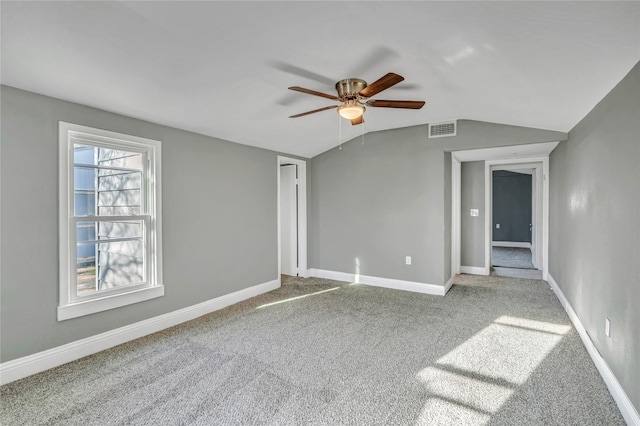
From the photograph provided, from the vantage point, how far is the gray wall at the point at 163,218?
2.27m

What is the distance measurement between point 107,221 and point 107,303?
749 millimetres

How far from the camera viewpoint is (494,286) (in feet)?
15.5

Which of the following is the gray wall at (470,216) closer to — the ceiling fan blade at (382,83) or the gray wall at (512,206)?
the gray wall at (512,206)

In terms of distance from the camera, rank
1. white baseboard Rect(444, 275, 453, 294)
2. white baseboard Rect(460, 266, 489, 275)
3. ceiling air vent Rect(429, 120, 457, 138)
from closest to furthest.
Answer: ceiling air vent Rect(429, 120, 457, 138)
white baseboard Rect(444, 275, 453, 294)
white baseboard Rect(460, 266, 489, 275)

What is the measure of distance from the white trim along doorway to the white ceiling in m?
1.27

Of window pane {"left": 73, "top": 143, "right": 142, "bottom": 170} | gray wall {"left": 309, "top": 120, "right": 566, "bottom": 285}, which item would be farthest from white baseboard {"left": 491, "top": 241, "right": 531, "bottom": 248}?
window pane {"left": 73, "top": 143, "right": 142, "bottom": 170}

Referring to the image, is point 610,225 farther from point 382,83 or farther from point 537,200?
point 537,200

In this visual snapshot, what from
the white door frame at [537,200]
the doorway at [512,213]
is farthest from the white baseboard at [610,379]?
the doorway at [512,213]

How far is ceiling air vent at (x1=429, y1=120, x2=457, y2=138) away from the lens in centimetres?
416

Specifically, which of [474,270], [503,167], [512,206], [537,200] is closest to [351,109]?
[474,270]

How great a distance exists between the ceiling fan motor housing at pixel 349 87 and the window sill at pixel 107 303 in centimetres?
268

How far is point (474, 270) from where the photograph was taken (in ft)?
18.3

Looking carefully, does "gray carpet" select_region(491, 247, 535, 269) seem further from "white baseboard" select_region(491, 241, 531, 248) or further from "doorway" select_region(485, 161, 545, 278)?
"white baseboard" select_region(491, 241, 531, 248)

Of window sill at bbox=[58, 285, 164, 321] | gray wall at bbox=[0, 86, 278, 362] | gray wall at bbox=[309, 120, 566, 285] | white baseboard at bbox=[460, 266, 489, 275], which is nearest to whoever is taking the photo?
gray wall at bbox=[0, 86, 278, 362]
